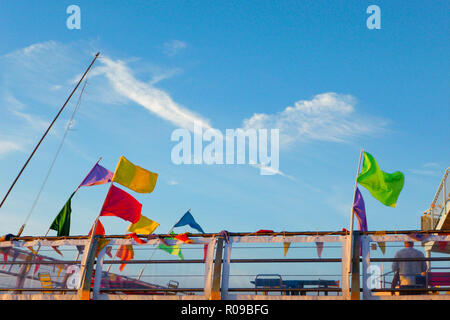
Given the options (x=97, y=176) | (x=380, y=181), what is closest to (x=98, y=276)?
(x=97, y=176)

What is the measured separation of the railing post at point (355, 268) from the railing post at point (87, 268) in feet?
16.3

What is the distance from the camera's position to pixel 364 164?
10.2m

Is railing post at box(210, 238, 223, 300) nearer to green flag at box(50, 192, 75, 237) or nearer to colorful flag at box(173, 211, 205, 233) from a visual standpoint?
green flag at box(50, 192, 75, 237)

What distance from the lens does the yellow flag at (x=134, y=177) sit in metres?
11.5

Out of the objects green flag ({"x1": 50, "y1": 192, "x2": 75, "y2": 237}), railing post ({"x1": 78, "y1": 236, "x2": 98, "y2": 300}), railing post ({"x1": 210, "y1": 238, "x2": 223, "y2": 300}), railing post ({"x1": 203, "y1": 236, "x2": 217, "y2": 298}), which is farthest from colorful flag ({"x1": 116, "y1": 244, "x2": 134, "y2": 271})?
green flag ({"x1": 50, "y1": 192, "x2": 75, "y2": 237})

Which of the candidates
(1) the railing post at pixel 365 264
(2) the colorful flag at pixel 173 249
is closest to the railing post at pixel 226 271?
(2) the colorful flag at pixel 173 249

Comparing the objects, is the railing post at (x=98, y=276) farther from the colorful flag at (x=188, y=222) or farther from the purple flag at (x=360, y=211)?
the colorful flag at (x=188, y=222)

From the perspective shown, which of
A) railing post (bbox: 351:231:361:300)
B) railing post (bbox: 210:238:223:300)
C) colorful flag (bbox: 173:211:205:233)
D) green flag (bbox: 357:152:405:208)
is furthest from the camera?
colorful flag (bbox: 173:211:205:233)

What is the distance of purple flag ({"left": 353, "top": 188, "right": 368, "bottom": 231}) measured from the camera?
948 centimetres

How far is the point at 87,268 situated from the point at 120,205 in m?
2.34

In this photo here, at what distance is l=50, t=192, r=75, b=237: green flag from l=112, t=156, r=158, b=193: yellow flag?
9.05ft

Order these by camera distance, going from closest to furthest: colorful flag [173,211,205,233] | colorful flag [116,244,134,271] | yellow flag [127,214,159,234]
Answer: colorful flag [116,244,134,271] → yellow flag [127,214,159,234] → colorful flag [173,211,205,233]

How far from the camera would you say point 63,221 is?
13266 mm
